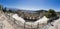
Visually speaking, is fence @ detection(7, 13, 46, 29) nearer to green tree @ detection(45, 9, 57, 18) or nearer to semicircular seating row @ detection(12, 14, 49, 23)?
semicircular seating row @ detection(12, 14, 49, 23)

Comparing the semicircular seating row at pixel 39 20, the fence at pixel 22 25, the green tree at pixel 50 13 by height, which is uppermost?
the green tree at pixel 50 13

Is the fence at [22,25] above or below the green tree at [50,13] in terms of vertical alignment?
below

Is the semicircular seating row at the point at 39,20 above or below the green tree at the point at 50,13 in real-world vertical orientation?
below

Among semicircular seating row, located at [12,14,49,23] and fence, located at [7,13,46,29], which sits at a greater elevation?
semicircular seating row, located at [12,14,49,23]

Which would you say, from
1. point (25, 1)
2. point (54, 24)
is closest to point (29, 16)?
point (25, 1)

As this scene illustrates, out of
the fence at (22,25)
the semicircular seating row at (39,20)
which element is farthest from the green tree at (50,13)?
the fence at (22,25)

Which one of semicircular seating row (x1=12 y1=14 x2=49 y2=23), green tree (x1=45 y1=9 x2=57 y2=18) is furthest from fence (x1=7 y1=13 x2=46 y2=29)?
green tree (x1=45 y1=9 x2=57 y2=18)

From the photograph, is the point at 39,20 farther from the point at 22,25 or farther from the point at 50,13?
the point at 22,25

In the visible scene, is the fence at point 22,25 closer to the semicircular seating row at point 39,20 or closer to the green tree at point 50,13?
the semicircular seating row at point 39,20

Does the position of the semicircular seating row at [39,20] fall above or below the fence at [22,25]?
above

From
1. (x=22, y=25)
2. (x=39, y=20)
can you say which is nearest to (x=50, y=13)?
(x=39, y=20)

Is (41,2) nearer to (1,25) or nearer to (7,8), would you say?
(7,8)

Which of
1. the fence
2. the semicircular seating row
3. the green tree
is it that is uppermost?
the green tree
